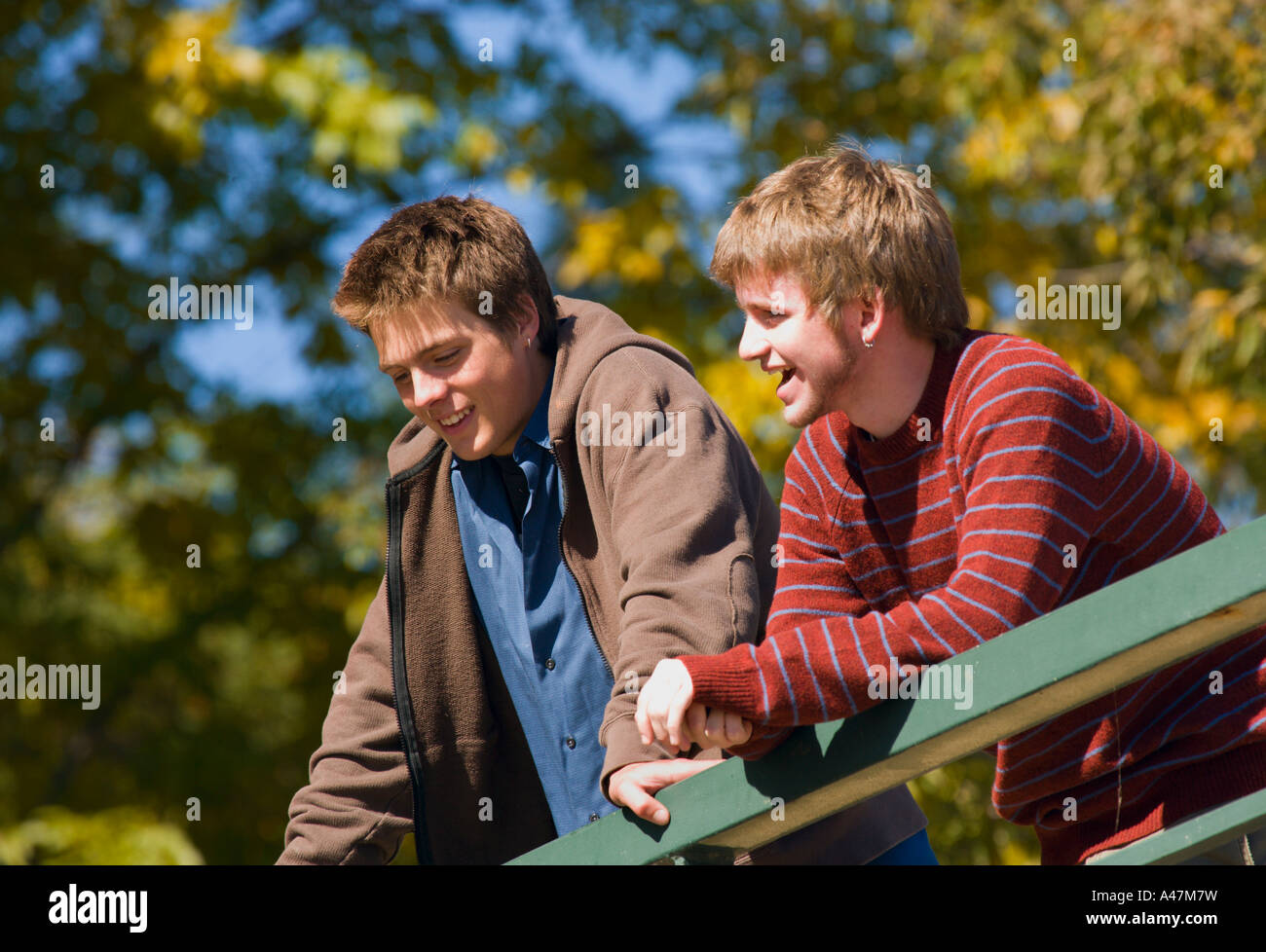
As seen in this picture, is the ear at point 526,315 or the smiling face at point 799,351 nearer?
the smiling face at point 799,351

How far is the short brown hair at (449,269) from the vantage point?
2203 millimetres

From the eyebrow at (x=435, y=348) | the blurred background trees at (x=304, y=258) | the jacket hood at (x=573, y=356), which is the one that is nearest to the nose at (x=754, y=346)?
the jacket hood at (x=573, y=356)

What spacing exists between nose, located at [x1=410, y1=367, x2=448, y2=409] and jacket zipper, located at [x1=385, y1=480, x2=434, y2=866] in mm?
213

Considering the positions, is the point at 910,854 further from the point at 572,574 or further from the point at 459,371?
the point at 459,371

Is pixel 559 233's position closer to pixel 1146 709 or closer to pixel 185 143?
pixel 185 143

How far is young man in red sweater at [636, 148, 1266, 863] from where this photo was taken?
5.08 ft

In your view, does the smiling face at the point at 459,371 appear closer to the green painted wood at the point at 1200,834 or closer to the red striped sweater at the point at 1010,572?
the red striped sweater at the point at 1010,572

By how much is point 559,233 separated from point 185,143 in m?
3.02

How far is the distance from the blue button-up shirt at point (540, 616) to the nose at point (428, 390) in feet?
0.48
